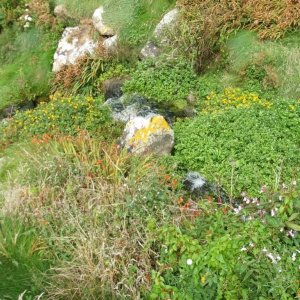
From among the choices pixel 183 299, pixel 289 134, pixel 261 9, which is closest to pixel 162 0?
pixel 261 9

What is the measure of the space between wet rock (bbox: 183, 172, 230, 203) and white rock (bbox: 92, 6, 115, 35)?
4574 mm

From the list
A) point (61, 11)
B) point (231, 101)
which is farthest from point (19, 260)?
point (61, 11)

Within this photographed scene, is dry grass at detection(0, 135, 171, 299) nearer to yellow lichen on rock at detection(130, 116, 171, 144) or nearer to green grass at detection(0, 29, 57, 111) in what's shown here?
yellow lichen on rock at detection(130, 116, 171, 144)

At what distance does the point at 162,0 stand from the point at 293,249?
6.68 m

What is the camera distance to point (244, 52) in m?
7.71

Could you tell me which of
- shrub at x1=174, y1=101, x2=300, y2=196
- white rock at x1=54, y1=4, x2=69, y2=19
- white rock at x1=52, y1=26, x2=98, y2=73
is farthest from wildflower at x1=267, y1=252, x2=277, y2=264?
white rock at x1=54, y1=4, x2=69, y2=19

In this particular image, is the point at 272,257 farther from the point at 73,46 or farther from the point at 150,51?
the point at 73,46

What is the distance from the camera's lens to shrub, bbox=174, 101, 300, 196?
17.4 feet

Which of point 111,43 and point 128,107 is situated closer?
point 128,107

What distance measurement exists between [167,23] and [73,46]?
2.24 meters

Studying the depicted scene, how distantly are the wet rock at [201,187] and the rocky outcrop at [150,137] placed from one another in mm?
591

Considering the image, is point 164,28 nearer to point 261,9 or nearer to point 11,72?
point 261,9

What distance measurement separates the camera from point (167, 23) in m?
8.29

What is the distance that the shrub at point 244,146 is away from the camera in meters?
5.29
